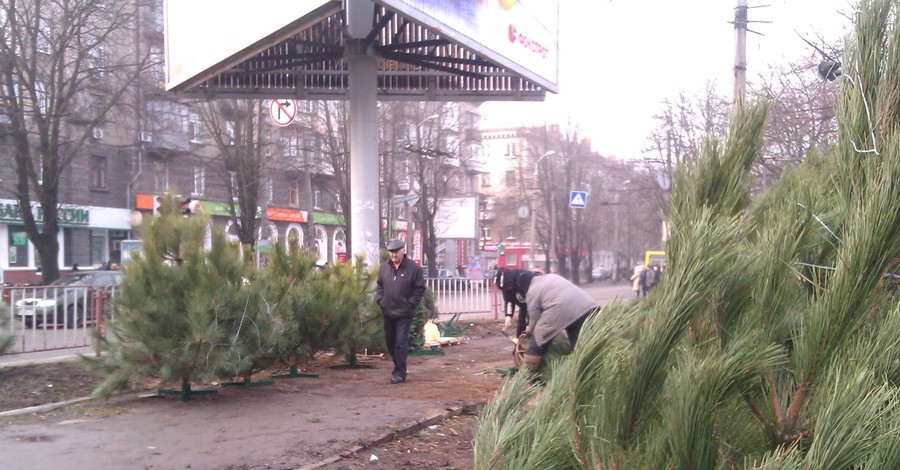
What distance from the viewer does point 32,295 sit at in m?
12.0

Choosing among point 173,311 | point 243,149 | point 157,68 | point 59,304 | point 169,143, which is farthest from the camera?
point 169,143

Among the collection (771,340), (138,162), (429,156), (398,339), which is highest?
(138,162)

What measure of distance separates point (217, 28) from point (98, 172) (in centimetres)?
3090

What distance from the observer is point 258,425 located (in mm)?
7027

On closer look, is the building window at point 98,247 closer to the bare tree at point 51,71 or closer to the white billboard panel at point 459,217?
the bare tree at point 51,71

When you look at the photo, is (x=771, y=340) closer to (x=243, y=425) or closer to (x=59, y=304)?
(x=243, y=425)

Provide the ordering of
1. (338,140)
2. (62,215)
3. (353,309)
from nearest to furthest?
(353,309)
(338,140)
(62,215)

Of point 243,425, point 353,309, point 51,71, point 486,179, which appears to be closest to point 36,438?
point 243,425

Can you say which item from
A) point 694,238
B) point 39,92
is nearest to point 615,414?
point 694,238

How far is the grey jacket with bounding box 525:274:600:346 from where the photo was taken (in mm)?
6961

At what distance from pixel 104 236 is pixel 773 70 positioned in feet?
107

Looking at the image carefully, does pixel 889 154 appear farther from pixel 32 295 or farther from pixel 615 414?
pixel 32 295

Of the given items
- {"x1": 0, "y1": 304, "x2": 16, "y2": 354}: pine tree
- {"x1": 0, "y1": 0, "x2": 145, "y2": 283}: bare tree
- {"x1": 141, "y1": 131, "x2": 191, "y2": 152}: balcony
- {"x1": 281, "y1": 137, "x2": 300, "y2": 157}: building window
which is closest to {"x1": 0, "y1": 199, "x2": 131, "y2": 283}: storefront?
{"x1": 141, "y1": 131, "x2": 191, "y2": 152}: balcony

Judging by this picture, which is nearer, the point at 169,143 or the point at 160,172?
the point at 169,143
